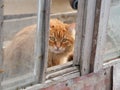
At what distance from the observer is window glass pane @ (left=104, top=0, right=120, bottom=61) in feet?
6.57

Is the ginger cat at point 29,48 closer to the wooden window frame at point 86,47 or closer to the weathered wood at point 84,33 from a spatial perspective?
the wooden window frame at point 86,47

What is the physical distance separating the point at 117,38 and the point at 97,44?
355 mm

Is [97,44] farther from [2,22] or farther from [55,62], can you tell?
[2,22]

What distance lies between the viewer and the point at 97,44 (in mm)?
1868

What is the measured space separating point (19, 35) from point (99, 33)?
52 centimetres

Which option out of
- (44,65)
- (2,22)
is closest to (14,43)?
(44,65)

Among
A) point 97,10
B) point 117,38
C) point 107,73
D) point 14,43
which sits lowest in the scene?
point 107,73

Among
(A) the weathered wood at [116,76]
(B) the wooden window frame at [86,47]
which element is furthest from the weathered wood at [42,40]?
(A) the weathered wood at [116,76]

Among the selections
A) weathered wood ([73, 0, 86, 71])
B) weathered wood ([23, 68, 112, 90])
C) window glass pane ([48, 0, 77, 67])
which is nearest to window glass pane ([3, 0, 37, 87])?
weathered wood ([23, 68, 112, 90])

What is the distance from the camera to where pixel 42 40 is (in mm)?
1574

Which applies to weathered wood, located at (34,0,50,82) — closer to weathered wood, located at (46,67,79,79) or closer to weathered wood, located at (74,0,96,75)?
weathered wood, located at (46,67,79,79)

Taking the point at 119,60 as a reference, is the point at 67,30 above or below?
above

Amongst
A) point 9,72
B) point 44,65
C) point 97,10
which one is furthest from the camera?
A: point 97,10

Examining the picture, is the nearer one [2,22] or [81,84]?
[2,22]
